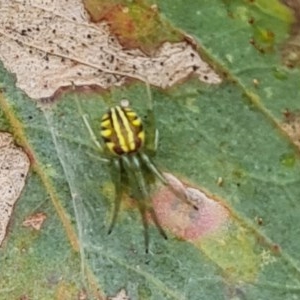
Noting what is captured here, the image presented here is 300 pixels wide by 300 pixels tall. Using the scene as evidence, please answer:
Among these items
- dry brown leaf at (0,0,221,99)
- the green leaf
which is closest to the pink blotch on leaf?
the green leaf

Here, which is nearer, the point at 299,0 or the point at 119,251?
the point at 119,251

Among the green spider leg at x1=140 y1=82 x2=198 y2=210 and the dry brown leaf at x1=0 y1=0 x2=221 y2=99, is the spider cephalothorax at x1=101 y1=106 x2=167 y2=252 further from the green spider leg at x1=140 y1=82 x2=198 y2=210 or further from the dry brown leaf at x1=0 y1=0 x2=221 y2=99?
the dry brown leaf at x1=0 y1=0 x2=221 y2=99

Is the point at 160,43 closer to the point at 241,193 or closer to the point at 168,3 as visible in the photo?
the point at 168,3

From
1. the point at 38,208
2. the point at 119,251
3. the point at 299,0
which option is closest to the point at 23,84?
the point at 38,208

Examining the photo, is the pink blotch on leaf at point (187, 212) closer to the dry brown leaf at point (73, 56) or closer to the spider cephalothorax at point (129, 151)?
the spider cephalothorax at point (129, 151)

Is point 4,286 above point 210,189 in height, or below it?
below

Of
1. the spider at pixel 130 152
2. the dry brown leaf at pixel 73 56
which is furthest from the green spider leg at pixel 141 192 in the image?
the dry brown leaf at pixel 73 56

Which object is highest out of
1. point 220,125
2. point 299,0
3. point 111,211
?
point 299,0

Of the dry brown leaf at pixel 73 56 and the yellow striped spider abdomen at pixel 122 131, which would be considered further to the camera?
the dry brown leaf at pixel 73 56

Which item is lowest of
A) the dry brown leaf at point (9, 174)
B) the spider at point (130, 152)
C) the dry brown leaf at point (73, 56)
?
the dry brown leaf at point (9, 174)
